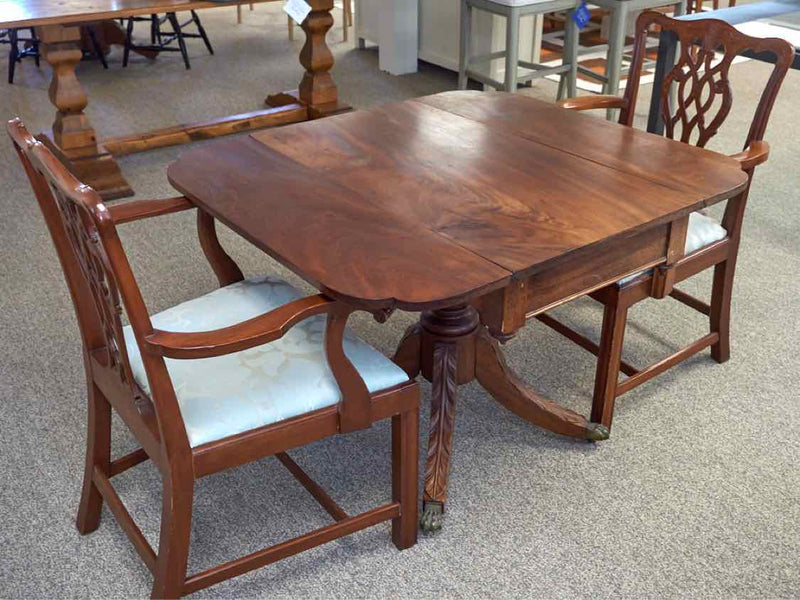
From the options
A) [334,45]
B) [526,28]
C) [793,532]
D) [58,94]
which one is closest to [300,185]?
[793,532]

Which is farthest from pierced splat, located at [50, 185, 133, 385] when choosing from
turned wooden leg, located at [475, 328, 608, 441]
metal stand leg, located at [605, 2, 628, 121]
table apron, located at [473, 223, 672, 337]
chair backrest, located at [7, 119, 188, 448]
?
metal stand leg, located at [605, 2, 628, 121]

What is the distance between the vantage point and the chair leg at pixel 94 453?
1776 mm

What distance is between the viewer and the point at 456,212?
1.72 metres

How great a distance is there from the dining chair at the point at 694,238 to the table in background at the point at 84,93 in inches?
74.3

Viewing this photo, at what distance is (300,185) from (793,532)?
1230 mm

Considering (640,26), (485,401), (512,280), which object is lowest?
(485,401)

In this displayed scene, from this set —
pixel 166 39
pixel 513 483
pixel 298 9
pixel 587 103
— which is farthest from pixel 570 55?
pixel 513 483

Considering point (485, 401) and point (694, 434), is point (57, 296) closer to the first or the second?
point (485, 401)

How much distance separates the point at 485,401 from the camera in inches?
89.7

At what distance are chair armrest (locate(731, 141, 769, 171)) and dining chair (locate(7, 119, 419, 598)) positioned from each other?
3.07 feet

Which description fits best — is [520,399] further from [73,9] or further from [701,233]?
[73,9]

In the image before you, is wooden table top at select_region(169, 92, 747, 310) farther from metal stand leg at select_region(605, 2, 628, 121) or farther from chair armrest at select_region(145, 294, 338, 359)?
metal stand leg at select_region(605, 2, 628, 121)

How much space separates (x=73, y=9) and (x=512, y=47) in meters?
1.79

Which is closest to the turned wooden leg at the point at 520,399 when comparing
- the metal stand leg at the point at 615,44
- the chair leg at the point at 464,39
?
the metal stand leg at the point at 615,44
